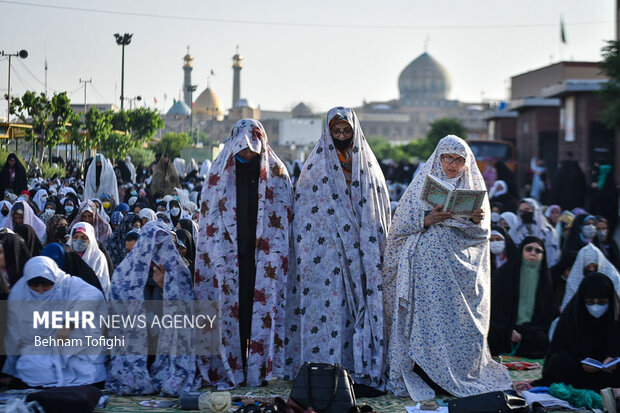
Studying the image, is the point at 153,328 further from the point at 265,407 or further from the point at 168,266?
the point at 265,407

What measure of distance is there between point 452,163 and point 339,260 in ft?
2.79

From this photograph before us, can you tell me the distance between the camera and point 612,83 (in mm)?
18562

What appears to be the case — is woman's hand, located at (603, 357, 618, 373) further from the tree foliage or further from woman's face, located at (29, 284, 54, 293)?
the tree foliage

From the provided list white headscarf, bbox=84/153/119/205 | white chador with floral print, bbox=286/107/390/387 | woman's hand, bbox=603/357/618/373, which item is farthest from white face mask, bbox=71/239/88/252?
white headscarf, bbox=84/153/119/205

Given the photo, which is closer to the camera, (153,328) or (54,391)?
(54,391)

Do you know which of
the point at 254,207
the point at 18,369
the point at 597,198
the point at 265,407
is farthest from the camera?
the point at 597,198

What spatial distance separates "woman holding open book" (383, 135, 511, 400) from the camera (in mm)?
5668

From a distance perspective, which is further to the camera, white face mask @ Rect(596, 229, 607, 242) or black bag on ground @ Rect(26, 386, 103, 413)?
white face mask @ Rect(596, 229, 607, 242)

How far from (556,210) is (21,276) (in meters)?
6.60

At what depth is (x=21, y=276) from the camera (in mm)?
6223

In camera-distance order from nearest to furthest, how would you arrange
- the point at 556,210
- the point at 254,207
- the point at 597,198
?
the point at 254,207
the point at 556,210
the point at 597,198

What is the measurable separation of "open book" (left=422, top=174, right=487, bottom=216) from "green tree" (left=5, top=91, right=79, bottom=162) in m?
18.0

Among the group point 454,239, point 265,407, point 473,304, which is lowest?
point 265,407

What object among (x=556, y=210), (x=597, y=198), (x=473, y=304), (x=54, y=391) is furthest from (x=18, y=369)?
(x=597, y=198)
